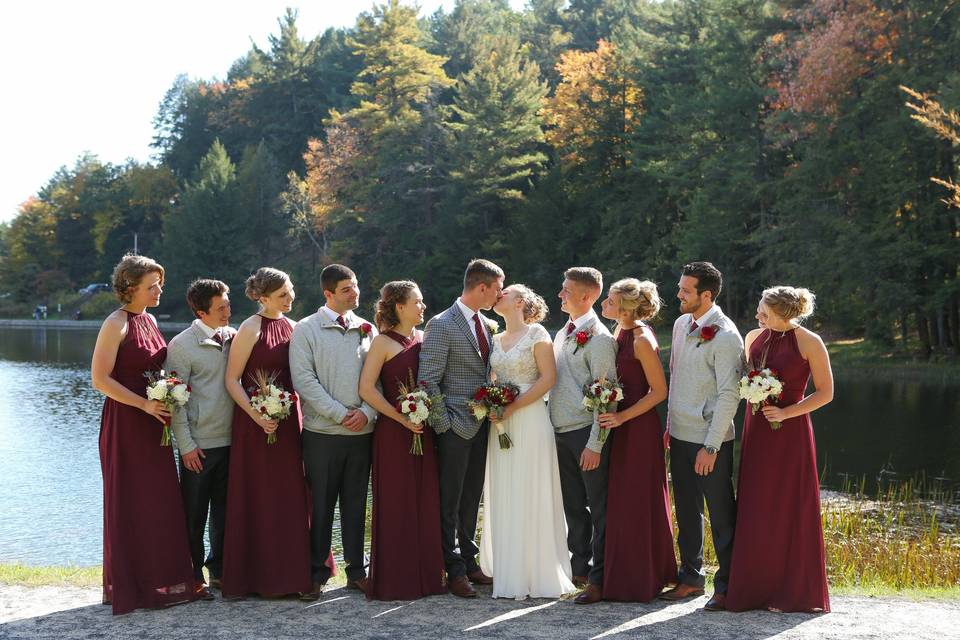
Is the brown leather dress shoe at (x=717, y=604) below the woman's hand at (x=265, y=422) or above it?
below

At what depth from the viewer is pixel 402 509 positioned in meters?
6.40

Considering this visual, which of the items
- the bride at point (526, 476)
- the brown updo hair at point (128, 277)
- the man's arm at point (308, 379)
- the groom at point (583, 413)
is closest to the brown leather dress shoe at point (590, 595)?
the groom at point (583, 413)

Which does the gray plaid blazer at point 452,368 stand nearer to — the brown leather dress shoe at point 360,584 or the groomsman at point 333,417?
the groomsman at point 333,417

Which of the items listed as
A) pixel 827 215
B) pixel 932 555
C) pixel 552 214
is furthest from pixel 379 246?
pixel 932 555

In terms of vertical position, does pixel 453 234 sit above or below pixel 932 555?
above

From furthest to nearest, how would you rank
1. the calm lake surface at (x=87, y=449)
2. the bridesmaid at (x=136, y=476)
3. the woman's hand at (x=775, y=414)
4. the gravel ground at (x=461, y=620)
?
the calm lake surface at (x=87, y=449) → the bridesmaid at (x=136, y=476) → the woman's hand at (x=775, y=414) → the gravel ground at (x=461, y=620)

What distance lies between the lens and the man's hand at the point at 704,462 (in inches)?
242

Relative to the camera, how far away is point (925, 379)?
25.6 meters

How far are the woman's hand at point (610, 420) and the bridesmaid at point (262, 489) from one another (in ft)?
6.37

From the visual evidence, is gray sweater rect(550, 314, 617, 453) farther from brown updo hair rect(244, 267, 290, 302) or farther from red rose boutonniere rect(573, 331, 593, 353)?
brown updo hair rect(244, 267, 290, 302)

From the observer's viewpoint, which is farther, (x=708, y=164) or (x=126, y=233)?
(x=126, y=233)

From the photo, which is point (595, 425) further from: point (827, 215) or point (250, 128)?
point (250, 128)

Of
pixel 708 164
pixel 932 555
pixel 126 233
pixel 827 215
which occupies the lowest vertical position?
pixel 932 555

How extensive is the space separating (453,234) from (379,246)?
599 cm
